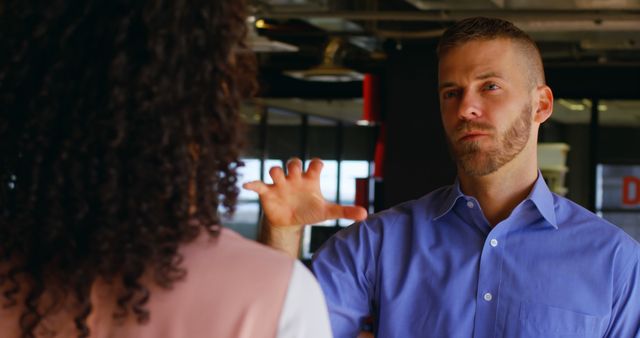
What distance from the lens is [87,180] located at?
113cm

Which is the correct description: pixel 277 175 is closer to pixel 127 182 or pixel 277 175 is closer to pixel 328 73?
pixel 127 182

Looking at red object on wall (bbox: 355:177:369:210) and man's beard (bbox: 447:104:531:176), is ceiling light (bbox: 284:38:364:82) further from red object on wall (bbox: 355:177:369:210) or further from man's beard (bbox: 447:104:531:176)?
man's beard (bbox: 447:104:531:176)

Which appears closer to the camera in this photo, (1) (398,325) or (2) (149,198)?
(2) (149,198)

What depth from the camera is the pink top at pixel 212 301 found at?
1150 mm

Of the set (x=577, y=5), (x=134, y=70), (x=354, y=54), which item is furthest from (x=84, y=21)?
(x=354, y=54)

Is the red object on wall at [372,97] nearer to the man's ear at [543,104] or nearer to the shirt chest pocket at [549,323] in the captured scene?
the man's ear at [543,104]

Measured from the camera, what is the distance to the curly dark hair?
1120 mm

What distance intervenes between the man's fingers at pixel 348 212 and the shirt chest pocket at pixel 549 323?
64 cm

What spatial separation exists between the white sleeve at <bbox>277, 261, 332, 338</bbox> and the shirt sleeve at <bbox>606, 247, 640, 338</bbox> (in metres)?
1.12

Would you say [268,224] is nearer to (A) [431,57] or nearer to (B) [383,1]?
(B) [383,1]

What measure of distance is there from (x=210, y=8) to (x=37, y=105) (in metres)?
0.22

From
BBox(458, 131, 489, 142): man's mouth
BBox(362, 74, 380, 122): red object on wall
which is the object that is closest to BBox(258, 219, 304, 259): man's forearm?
BBox(458, 131, 489, 142): man's mouth

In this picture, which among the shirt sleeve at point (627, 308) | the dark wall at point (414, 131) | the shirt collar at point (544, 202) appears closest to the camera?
the shirt sleeve at point (627, 308)

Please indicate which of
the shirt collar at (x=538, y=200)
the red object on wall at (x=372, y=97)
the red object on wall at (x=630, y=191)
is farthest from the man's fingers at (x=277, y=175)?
the red object on wall at (x=630, y=191)
